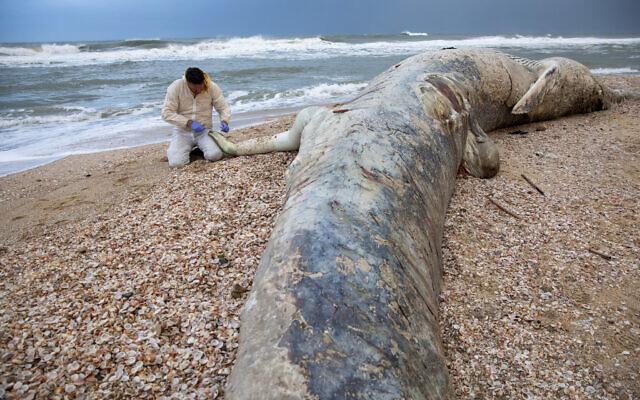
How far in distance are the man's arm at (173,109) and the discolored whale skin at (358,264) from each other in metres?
2.60

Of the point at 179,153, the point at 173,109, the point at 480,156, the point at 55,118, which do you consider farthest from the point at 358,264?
the point at 55,118

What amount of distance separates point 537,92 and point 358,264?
5089 mm

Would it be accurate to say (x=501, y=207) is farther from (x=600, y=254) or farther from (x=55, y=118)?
(x=55, y=118)

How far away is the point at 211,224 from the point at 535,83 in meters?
5.09

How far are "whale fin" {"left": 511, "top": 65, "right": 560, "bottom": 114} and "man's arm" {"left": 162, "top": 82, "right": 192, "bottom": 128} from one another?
4493 millimetres

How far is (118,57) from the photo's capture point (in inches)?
837

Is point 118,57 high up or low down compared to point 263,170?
up

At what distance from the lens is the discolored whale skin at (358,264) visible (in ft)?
4.22

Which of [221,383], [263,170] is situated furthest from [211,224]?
[221,383]

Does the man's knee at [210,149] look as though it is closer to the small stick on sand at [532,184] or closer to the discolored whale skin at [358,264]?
the discolored whale skin at [358,264]

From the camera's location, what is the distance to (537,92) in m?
5.31

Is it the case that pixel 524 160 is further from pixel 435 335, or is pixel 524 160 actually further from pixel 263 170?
pixel 435 335

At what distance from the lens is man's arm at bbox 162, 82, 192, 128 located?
195 inches

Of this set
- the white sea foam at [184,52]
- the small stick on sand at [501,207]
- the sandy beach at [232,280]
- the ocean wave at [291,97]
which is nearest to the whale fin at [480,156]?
the sandy beach at [232,280]
